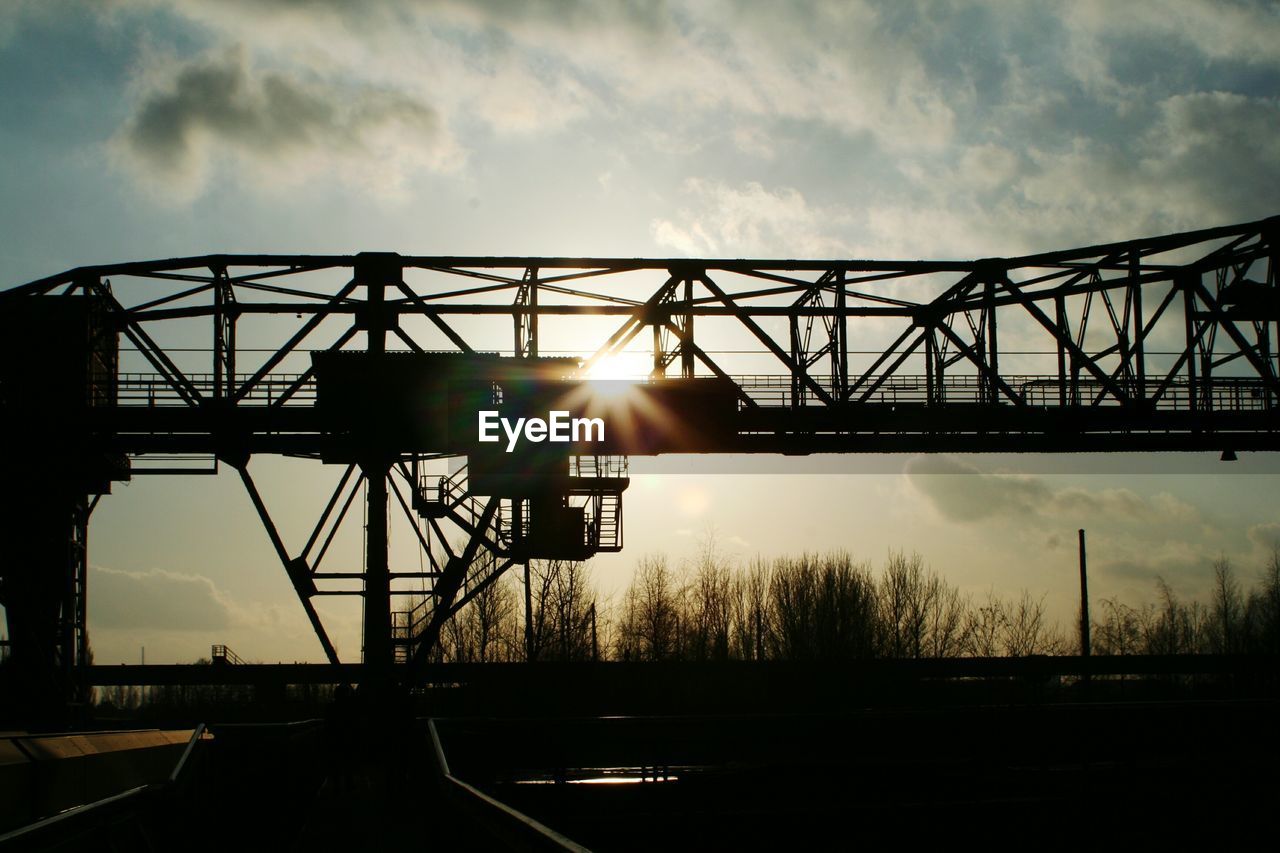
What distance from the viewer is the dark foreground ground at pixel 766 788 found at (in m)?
13.0

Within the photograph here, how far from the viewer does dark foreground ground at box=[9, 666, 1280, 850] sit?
42.8ft

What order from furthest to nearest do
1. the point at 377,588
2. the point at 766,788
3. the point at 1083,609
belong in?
the point at 1083,609 < the point at 377,588 < the point at 766,788

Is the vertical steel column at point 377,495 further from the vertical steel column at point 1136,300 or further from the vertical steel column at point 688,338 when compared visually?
the vertical steel column at point 1136,300

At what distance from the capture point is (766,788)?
16.4m

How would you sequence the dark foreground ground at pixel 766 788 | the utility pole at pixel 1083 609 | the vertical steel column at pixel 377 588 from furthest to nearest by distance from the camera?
1. the utility pole at pixel 1083 609
2. the vertical steel column at pixel 377 588
3. the dark foreground ground at pixel 766 788

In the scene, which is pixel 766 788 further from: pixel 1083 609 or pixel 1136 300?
pixel 1083 609

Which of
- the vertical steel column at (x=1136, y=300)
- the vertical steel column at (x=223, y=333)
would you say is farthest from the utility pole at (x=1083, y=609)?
the vertical steel column at (x=223, y=333)

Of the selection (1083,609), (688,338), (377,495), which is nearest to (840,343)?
(688,338)

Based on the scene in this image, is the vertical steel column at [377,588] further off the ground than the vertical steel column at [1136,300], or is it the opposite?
the vertical steel column at [1136,300]

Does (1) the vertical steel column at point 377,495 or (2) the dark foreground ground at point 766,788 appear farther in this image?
(1) the vertical steel column at point 377,495

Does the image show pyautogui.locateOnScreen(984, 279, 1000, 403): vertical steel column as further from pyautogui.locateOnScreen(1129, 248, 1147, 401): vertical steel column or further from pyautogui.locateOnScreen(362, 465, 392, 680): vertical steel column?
pyautogui.locateOnScreen(362, 465, 392, 680): vertical steel column

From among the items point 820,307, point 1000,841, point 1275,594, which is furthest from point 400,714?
point 1275,594

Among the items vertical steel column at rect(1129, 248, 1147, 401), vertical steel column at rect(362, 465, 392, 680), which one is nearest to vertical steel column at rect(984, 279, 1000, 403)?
vertical steel column at rect(1129, 248, 1147, 401)

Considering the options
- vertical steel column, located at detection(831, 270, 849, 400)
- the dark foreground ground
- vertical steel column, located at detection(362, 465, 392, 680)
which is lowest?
the dark foreground ground
